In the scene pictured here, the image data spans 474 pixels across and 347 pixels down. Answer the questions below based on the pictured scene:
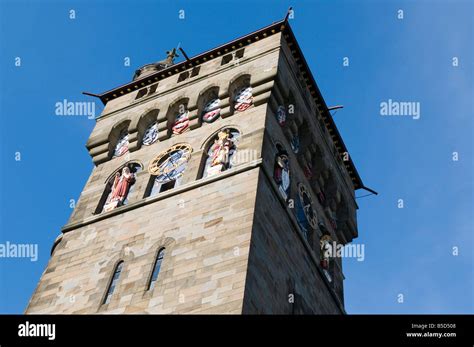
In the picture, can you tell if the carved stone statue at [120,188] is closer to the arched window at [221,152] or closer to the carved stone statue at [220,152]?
the arched window at [221,152]

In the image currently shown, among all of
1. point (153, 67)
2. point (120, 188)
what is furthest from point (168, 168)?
point (153, 67)

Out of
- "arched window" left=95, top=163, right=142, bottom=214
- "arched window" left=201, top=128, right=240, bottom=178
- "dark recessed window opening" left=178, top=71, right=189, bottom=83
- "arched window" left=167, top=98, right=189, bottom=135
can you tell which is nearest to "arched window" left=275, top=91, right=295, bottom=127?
"arched window" left=201, top=128, right=240, bottom=178

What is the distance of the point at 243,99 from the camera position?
2717 cm

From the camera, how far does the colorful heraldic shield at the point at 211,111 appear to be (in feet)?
89.2

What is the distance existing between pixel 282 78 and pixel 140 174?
5.70 meters

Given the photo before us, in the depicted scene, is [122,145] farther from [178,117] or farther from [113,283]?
[113,283]

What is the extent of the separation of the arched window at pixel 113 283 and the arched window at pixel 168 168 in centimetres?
319

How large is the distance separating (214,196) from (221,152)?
2365 mm

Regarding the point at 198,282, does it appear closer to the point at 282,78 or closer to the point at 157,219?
the point at 157,219

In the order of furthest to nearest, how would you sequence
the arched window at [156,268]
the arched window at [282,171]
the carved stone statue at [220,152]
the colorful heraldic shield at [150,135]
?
the colorful heraldic shield at [150,135]
the arched window at [282,171]
the carved stone statue at [220,152]
the arched window at [156,268]

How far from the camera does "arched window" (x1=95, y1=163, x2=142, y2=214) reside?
25.6 meters

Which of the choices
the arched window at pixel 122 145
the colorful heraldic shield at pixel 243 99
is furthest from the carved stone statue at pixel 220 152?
the arched window at pixel 122 145

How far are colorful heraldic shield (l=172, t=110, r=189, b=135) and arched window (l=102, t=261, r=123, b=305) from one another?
6.52 meters
